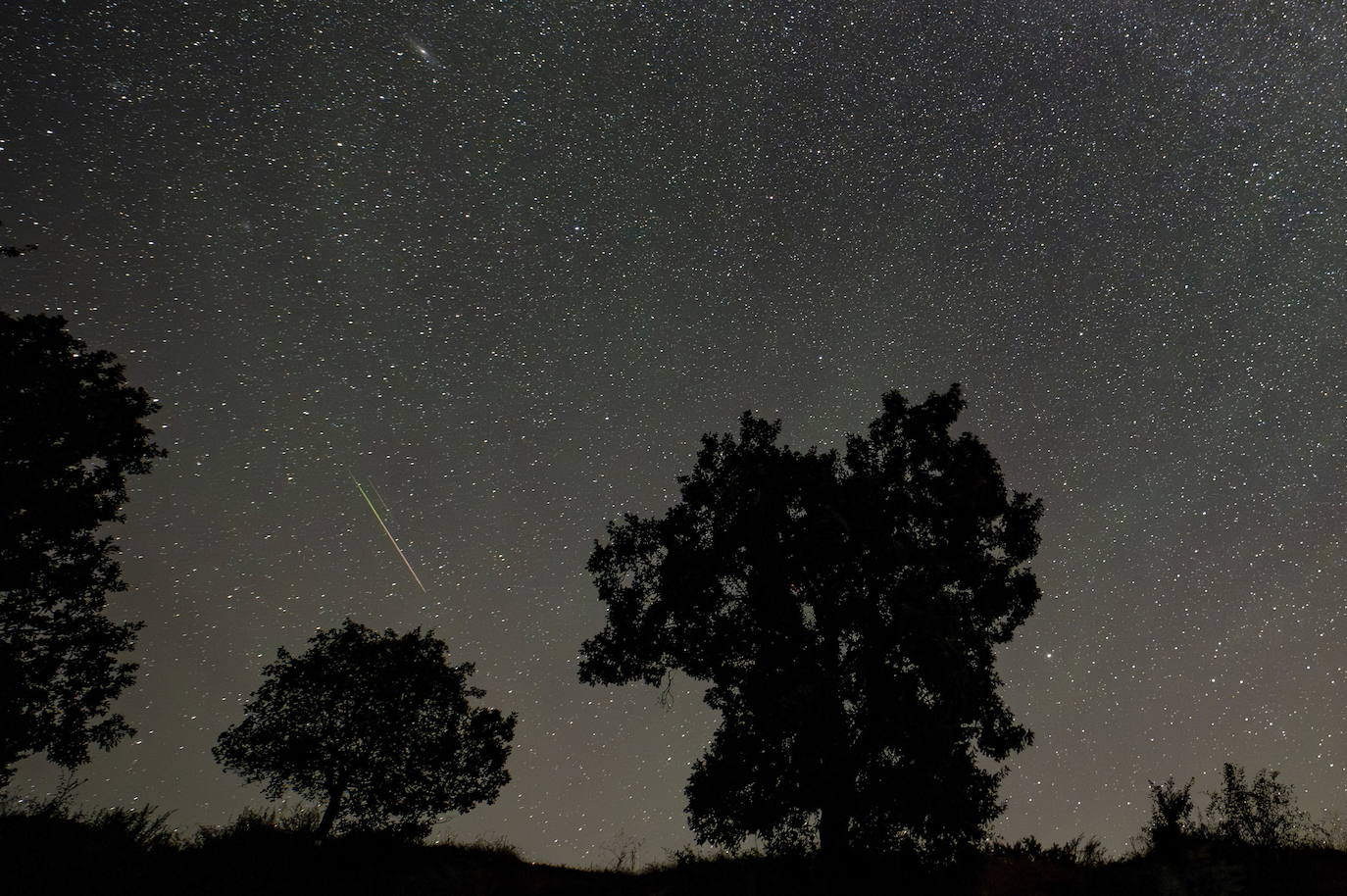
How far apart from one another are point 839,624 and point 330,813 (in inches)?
666

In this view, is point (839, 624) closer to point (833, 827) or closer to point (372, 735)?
point (833, 827)

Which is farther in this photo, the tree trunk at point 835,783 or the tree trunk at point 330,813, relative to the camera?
the tree trunk at point 330,813

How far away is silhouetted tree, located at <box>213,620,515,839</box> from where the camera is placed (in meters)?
21.7

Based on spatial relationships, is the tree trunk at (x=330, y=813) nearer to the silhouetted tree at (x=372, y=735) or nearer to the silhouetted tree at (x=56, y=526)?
the silhouetted tree at (x=372, y=735)

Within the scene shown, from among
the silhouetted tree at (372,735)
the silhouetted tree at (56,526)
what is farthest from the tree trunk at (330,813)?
the silhouetted tree at (56,526)

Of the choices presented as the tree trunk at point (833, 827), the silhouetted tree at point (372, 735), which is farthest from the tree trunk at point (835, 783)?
the silhouetted tree at point (372, 735)

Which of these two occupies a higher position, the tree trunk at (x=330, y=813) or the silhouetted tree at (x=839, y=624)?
the silhouetted tree at (x=839, y=624)

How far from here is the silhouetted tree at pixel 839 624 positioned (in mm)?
13898

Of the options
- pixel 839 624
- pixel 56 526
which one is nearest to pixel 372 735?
pixel 56 526

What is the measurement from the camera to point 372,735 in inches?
877

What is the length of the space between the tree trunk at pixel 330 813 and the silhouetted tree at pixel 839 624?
968cm

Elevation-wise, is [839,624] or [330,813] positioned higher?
[839,624]

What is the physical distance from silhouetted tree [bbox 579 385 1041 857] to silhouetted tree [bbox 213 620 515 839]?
27.1ft

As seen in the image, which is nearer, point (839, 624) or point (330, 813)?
point (839, 624)
